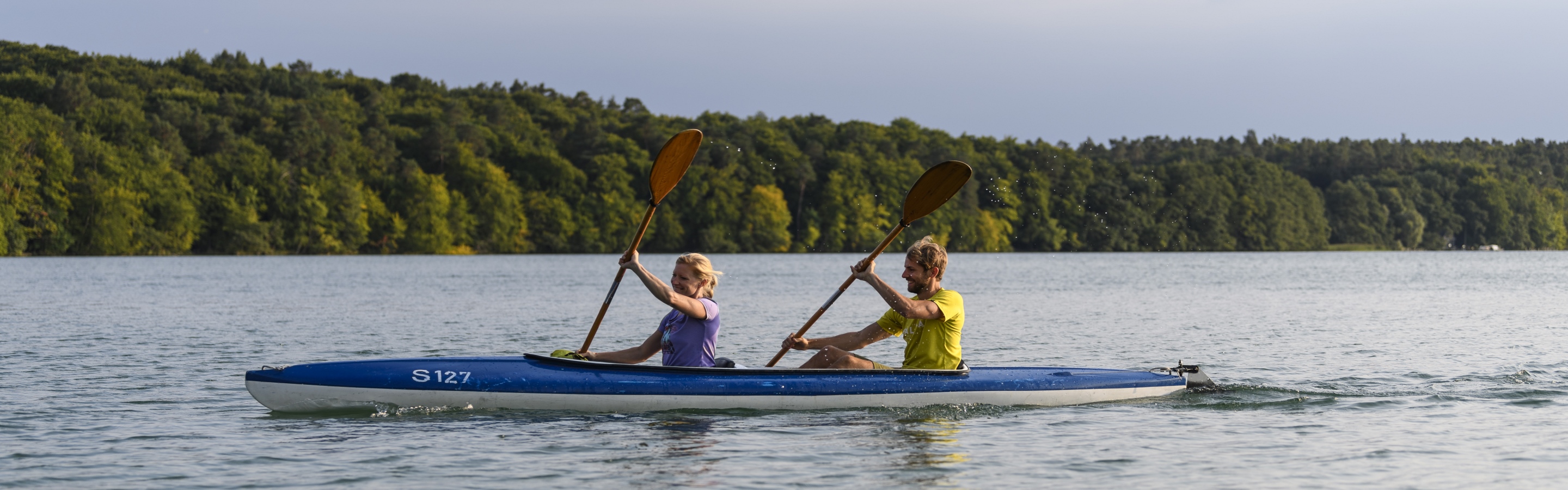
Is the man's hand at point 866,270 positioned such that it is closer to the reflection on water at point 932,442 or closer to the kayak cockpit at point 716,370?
the kayak cockpit at point 716,370

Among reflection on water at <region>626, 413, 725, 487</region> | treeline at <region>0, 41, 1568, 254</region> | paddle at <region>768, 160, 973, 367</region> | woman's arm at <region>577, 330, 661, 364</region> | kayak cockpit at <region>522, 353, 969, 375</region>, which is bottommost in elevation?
reflection on water at <region>626, 413, 725, 487</region>

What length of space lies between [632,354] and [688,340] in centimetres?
72

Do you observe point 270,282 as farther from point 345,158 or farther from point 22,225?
point 345,158

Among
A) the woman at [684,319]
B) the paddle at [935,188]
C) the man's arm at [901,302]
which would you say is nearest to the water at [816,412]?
the woman at [684,319]

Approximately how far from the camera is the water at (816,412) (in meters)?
8.16

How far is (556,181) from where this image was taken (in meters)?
87.6

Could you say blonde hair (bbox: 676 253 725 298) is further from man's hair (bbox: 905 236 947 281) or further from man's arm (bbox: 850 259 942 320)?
man's hair (bbox: 905 236 947 281)

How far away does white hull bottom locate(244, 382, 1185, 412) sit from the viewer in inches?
383

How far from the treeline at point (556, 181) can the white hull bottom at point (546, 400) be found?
58.6 meters

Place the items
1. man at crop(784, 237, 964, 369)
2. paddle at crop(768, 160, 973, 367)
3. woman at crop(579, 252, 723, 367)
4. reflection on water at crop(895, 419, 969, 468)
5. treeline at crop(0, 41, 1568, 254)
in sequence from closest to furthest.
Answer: reflection on water at crop(895, 419, 969, 468) < woman at crop(579, 252, 723, 367) < man at crop(784, 237, 964, 369) < paddle at crop(768, 160, 973, 367) < treeline at crop(0, 41, 1568, 254)

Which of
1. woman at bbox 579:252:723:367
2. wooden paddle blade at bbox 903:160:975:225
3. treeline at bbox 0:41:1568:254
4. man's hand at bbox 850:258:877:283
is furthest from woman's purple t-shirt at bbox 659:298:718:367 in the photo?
treeline at bbox 0:41:1568:254

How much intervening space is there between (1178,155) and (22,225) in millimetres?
93630

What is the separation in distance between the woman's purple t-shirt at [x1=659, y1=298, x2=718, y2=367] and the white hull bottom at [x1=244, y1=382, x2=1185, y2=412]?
0.84ft

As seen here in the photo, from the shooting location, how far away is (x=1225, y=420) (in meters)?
10.3
